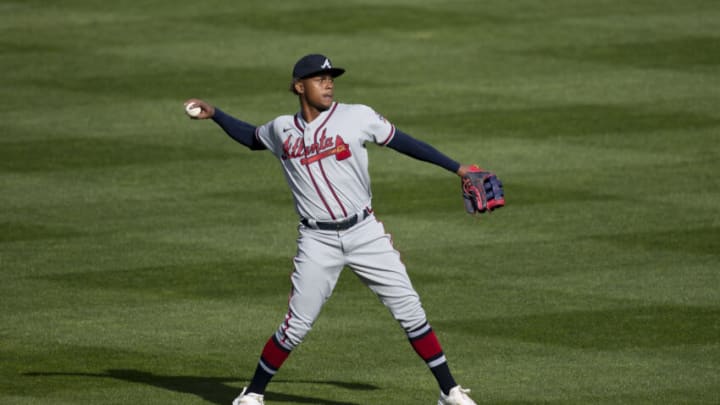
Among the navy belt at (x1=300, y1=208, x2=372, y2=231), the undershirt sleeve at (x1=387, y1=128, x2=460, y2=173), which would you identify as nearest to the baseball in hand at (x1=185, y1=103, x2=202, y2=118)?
the navy belt at (x1=300, y1=208, x2=372, y2=231)

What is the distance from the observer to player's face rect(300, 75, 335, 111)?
780cm

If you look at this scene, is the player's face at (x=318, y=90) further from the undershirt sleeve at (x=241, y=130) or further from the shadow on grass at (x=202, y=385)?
the shadow on grass at (x=202, y=385)

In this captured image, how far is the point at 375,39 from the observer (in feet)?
61.8

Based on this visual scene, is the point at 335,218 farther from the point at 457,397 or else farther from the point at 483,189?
the point at 457,397

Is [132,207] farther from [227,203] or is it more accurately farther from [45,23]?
[45,23]

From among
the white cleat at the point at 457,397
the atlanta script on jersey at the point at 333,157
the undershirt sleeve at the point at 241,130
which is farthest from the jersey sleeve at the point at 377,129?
the white cleat at the point at 457,397

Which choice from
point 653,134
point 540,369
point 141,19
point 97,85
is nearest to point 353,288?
point 540,369

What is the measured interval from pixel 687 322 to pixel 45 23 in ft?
43.5

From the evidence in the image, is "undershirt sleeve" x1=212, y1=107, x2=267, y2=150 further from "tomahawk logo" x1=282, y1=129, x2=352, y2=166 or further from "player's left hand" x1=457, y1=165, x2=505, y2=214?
"player's left hand" x1=457, y1=165, x2=505, y2=214

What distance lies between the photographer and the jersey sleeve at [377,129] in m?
7.78

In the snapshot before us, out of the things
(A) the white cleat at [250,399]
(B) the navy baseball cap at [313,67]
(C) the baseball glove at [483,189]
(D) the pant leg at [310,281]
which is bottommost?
(A) the white cleat at [250,399]

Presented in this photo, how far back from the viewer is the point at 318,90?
7801 mm

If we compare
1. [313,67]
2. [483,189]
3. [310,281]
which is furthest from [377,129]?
[310,281]

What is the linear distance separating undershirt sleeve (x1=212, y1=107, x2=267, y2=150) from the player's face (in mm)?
492
